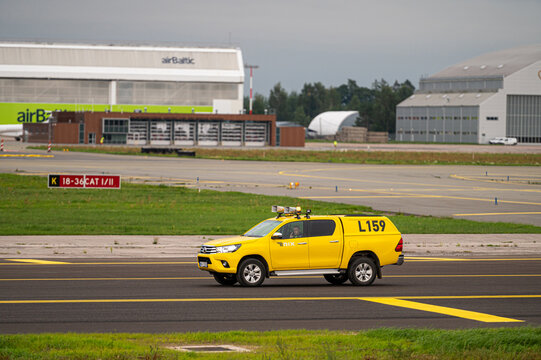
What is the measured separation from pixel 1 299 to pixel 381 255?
Result: 8.41 metres

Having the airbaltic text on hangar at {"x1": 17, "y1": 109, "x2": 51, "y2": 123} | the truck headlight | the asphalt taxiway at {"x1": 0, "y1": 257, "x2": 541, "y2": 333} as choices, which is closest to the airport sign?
the asphalt taxiway at {"x1": 0, "y1": 257, "x2": 541, "y2": 333}

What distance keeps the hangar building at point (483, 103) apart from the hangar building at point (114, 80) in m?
47.1

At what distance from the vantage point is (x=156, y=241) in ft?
83.1

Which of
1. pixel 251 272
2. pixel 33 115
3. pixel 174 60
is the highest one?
pixel 174 60

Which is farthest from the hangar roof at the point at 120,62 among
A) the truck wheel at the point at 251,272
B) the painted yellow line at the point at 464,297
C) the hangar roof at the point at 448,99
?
the painted yellow line at the point at 464,297

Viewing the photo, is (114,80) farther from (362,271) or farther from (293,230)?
(362,271)

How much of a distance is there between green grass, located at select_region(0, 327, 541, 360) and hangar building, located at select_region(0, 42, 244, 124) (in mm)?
129786

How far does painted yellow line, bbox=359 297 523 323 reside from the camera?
537 inches

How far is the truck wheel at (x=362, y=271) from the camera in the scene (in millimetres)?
18172

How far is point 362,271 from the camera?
18.3 metres

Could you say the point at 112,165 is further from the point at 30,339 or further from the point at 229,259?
the point at 30,339

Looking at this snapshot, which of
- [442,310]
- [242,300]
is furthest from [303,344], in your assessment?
[242,300]

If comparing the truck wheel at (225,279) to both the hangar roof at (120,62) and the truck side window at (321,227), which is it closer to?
the truck side window at (321,227)

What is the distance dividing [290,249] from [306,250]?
1.22 ft
